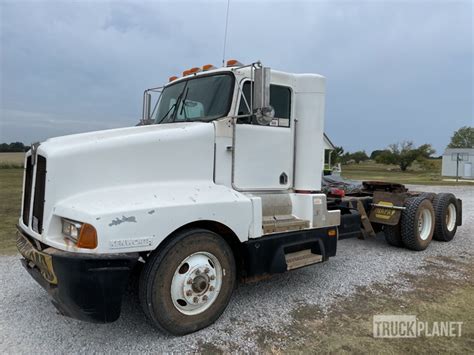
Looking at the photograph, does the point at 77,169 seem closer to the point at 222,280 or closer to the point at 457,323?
the point at 222,280

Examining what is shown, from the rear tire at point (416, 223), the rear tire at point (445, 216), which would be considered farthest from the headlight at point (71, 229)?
the rear tire at point (445, 216)

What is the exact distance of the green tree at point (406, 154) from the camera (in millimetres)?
59469


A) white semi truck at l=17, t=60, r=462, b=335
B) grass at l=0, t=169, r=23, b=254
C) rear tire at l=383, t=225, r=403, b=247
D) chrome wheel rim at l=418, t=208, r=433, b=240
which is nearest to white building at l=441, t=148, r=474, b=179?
chrome wheel rim at l=418, t=208, r=433, b=240

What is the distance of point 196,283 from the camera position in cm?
369

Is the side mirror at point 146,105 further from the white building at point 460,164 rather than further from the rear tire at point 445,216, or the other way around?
the white building at point 460,164

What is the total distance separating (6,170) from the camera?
31.4 m

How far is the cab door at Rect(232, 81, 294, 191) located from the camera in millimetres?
4406

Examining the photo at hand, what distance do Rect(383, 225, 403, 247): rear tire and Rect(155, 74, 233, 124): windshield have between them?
187 inches

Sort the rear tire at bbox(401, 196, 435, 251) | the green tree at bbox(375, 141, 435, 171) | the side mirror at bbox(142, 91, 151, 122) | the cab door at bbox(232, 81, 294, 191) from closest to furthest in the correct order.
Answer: the cab door at bbox(232, 81, 294, 191) < the side mirror at bbox(142, 91, 151, 122) < the rear tire at bbox(401, 196, 435, 251) < the green tree at bbox(375, 141, 435, 171)

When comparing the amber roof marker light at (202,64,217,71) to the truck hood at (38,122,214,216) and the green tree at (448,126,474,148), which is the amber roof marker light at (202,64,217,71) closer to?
the truck hood at (38,122,214,216)

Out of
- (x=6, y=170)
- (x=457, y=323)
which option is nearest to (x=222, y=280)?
(x=457, y=323)

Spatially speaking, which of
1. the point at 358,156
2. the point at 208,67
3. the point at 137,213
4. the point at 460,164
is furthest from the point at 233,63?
the point at 358,156

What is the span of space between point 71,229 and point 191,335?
1583 mm

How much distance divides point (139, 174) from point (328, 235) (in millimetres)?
2785
